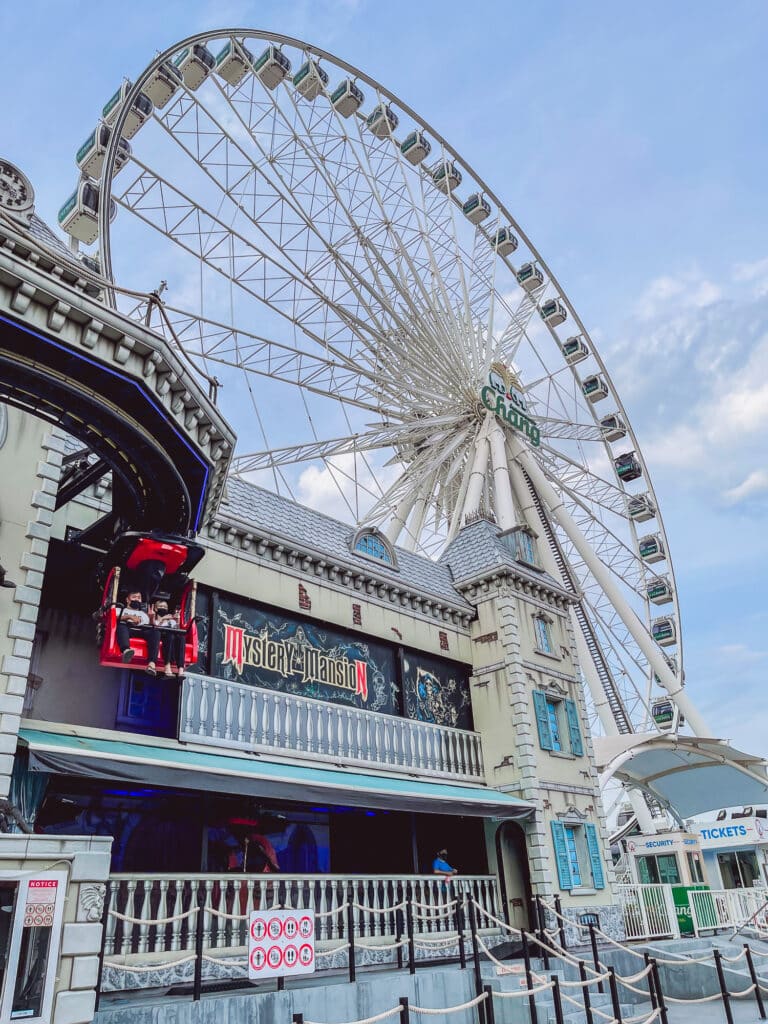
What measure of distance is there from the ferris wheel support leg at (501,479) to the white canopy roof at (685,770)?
8.08m

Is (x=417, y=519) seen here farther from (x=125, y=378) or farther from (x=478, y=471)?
(x=125, y=378)

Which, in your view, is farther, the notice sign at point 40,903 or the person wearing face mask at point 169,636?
the person wearing face mask at point 169,636

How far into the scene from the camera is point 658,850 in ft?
76.5

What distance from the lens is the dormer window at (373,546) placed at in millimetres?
19375

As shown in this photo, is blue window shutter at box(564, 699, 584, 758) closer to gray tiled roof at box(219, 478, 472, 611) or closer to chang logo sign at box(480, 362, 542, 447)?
gray tiled roof at box(219, 478, 472, 611)

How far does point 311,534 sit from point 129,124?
15.0 metres

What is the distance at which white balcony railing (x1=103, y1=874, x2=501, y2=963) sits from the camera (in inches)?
431

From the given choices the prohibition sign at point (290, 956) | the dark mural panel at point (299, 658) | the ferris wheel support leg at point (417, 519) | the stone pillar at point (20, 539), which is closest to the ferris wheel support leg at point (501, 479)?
the ferris wheel support leg at point (417, 519)

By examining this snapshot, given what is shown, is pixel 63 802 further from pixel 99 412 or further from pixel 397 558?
pixel 397 558

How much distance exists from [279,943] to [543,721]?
11953 mm

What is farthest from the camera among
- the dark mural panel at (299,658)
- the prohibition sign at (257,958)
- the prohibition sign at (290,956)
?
the dark mural panel at (299,658)

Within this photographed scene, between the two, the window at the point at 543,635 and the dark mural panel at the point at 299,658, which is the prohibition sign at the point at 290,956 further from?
the window at the point at 543,635

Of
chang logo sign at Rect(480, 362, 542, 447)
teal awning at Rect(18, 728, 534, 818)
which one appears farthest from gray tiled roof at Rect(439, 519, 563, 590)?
chang logo sign at Rect(480, 362, 542, 447)

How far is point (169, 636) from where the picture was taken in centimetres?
1233
